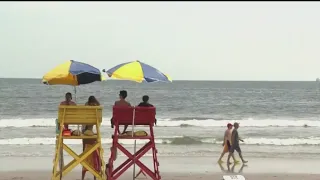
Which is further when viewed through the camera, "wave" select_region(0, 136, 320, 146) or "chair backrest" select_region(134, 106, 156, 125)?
"wave" select_region(0, 136, 320, 146)

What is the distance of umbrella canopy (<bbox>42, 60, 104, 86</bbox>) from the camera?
8867 mm

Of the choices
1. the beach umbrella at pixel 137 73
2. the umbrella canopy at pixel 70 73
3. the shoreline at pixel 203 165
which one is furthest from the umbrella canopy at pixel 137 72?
the shoreline at pixel 203 165

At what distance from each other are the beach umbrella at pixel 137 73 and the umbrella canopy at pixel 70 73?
0.86 feet

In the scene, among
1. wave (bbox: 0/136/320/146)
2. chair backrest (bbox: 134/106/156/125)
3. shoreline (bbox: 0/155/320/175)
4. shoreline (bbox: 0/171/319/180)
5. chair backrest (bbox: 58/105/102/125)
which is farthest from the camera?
wave (bbox: 0/136/320/146)

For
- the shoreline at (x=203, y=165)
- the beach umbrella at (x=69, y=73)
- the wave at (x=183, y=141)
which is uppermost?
the beach umbrella at (x=69, y=73)

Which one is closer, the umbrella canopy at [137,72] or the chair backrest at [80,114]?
the chair backrest at [80,114]

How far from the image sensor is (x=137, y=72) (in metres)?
8.96

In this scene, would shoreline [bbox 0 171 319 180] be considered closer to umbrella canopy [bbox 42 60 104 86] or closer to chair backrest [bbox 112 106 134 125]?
chair backrest [bbox 112 106 134 125]

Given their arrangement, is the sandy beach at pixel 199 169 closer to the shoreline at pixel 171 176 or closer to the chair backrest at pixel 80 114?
the shoreline at pixel 171 176

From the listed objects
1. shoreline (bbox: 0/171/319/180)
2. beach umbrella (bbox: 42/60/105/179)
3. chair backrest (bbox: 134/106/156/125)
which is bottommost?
shoreline (bbox: 0/171/319/180)

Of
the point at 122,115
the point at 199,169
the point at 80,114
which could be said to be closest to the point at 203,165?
the point at 199,169

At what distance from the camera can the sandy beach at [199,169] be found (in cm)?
1198

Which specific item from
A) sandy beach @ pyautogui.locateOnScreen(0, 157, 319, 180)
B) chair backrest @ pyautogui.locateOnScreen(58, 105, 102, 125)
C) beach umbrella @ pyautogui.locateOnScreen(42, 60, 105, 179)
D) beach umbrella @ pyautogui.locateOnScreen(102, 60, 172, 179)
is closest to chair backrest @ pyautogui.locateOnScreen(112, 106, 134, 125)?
chair backrest @ pyautogui.locateOnScreen(58, 105, 102, 125)

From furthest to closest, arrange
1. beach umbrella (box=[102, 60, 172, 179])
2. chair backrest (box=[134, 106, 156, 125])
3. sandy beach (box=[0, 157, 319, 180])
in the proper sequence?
sandy beach (box=[0, 157, 319, 180])
chair backrest (box=[134, 106, 156, 125])
beach umbrella (box=[102, 60, 172, 179])
